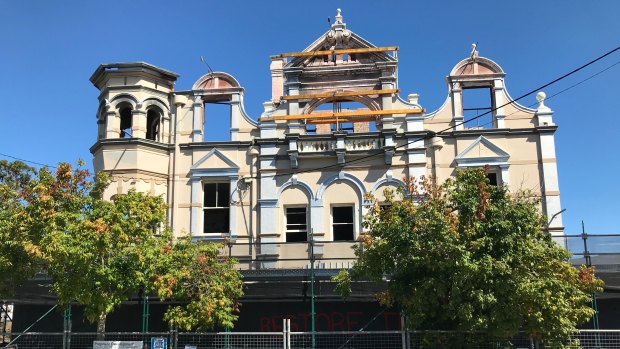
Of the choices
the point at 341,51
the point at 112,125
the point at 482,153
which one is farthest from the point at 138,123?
the point at 482,153

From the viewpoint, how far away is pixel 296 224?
A: 22.3 metres

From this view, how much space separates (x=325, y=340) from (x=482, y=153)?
877 cm

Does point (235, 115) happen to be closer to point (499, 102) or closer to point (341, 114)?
point (341, 114)

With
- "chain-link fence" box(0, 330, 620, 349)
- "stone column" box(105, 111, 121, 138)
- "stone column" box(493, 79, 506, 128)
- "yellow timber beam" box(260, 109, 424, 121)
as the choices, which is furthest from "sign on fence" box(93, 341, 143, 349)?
"stone column" box(493, 79, 506, 128)

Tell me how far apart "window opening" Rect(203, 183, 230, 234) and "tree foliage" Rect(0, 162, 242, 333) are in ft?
18.8

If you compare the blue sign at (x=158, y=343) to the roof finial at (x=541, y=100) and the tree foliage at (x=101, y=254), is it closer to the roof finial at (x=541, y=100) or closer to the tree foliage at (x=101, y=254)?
the tree foliage at (x=101, y=254)

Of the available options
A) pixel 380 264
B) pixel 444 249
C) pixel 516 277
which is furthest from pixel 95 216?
pixel 516 277

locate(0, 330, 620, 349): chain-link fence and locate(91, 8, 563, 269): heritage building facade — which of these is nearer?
locate(0, 330, 620, 349): chain-link fence

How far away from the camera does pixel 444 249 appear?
13523mm

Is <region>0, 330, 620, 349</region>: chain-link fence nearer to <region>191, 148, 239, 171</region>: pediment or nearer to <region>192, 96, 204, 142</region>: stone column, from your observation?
<region>191, 148, 239, 171</region>: pediment

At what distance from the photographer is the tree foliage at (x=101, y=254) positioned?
15281 millimetres

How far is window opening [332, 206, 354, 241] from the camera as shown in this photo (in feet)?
73.0

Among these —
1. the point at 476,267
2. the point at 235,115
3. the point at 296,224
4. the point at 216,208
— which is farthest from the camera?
the point at 235,115

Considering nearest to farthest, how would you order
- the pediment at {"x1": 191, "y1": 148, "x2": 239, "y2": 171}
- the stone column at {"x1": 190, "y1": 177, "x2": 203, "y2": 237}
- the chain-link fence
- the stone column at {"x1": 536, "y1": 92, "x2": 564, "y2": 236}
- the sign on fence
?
1. the chain-link fence
2. the sign on fence
3. the stone column at {"x1": 536, "y1": 92, "x2": 564, "y2": 236}
4. the stone column at {"x1": 190, "y1": 177, "x2": 203, "y2": 237}
5. the pediment at {"x1": 191, "y1": 148, "x2": 239, "y2": 171}
